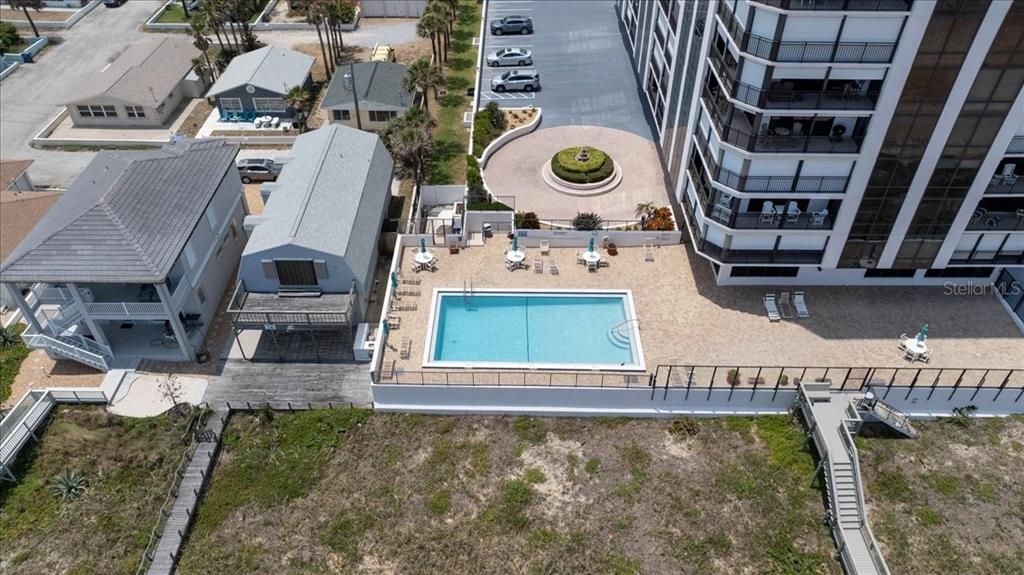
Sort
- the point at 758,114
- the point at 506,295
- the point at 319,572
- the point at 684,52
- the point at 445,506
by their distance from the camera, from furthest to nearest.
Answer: the point at 684,52 → the point at 506,295 → the point at 758,114 → the point at 445,506 → the point at 319,572

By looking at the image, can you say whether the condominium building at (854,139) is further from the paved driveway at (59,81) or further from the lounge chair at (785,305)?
the paved driveway at (59,81)

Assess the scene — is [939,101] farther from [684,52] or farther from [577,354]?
[577,354]

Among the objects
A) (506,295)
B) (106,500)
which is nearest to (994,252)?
(506,295)

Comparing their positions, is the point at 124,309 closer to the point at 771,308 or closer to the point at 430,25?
the point at 771,308

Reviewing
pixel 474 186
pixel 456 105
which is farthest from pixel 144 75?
pixel 474 186

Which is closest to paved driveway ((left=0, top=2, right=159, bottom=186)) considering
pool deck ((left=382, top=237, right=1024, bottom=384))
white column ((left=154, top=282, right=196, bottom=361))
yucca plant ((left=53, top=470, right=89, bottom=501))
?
white column ((left=154, top=282, right=196, bottom=361))

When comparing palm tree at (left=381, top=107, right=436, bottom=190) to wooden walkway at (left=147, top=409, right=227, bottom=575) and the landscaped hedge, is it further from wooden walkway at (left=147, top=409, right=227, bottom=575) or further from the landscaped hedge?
wooden walkway at (left=147, top=409, right=227, bottom=575)
